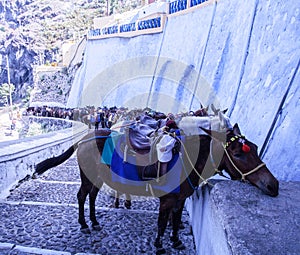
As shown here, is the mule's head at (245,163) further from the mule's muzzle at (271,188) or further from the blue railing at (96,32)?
the blue railing at (96,32)

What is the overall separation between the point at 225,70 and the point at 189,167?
302 inches

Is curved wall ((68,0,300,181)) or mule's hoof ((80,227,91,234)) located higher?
curved wall ((68,0,300,181))

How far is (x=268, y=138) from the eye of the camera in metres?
4.32

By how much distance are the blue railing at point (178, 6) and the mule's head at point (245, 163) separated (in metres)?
18.9

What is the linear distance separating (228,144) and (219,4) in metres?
13.7

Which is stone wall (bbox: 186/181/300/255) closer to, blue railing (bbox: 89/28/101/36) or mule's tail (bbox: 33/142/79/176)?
mule's tail (bbox: 33/142/79/176)

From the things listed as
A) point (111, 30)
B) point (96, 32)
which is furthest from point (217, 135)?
point (96, 32)

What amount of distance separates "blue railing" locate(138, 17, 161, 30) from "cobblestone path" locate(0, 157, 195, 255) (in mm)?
20119

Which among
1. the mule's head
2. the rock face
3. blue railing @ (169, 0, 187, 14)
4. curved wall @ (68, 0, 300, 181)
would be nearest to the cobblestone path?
the mule's head

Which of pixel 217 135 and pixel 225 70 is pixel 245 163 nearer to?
pixel 217 135

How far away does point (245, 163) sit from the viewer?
306 cm

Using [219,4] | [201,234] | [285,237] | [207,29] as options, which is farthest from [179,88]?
[285,237]

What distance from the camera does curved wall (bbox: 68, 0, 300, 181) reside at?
441cm

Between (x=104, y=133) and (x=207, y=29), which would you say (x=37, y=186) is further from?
(x=207, y=29)
